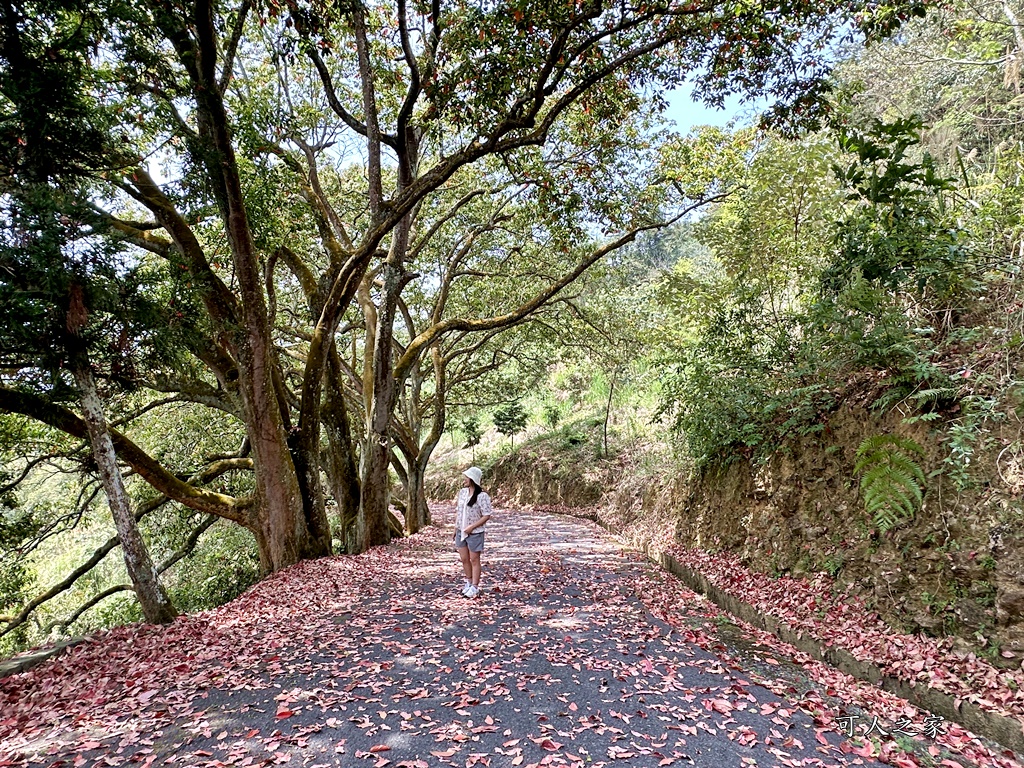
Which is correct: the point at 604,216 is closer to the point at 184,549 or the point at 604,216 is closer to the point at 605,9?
the point at 605,9

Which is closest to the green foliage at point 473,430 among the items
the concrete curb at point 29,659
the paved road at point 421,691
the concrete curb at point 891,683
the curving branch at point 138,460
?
the curving branch at point 138,460

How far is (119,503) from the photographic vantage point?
562 centimetres

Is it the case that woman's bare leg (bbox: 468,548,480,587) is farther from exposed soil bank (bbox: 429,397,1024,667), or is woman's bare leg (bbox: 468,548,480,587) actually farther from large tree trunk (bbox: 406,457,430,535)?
large tree trunk (bbox: 406,457,430,535)

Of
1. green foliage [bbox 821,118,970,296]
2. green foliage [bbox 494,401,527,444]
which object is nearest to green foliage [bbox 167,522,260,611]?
green foliage [bbox 821,118,970,296]

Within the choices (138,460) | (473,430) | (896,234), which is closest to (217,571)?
(138,460)

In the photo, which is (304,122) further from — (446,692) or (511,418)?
(511,418)

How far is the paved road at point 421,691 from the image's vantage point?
10.8 ft

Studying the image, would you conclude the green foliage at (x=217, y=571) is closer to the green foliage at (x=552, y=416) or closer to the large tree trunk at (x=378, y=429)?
the large tree trunk at (x=378, y=429)

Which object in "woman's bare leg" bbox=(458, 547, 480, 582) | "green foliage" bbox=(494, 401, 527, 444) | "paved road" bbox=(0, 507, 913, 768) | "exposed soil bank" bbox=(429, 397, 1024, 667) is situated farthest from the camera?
"green foliage" bbox=(494, 401, 527, 444)

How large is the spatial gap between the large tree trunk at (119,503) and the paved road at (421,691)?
13.3 inches

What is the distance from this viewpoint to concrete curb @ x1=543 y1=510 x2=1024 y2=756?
3559mm

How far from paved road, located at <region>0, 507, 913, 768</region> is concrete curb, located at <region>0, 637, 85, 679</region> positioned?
0.20 meters

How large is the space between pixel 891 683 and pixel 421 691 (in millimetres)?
3859

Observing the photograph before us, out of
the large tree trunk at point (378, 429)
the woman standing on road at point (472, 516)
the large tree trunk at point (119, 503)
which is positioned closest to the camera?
the large tree trunk at point (119, 503)
